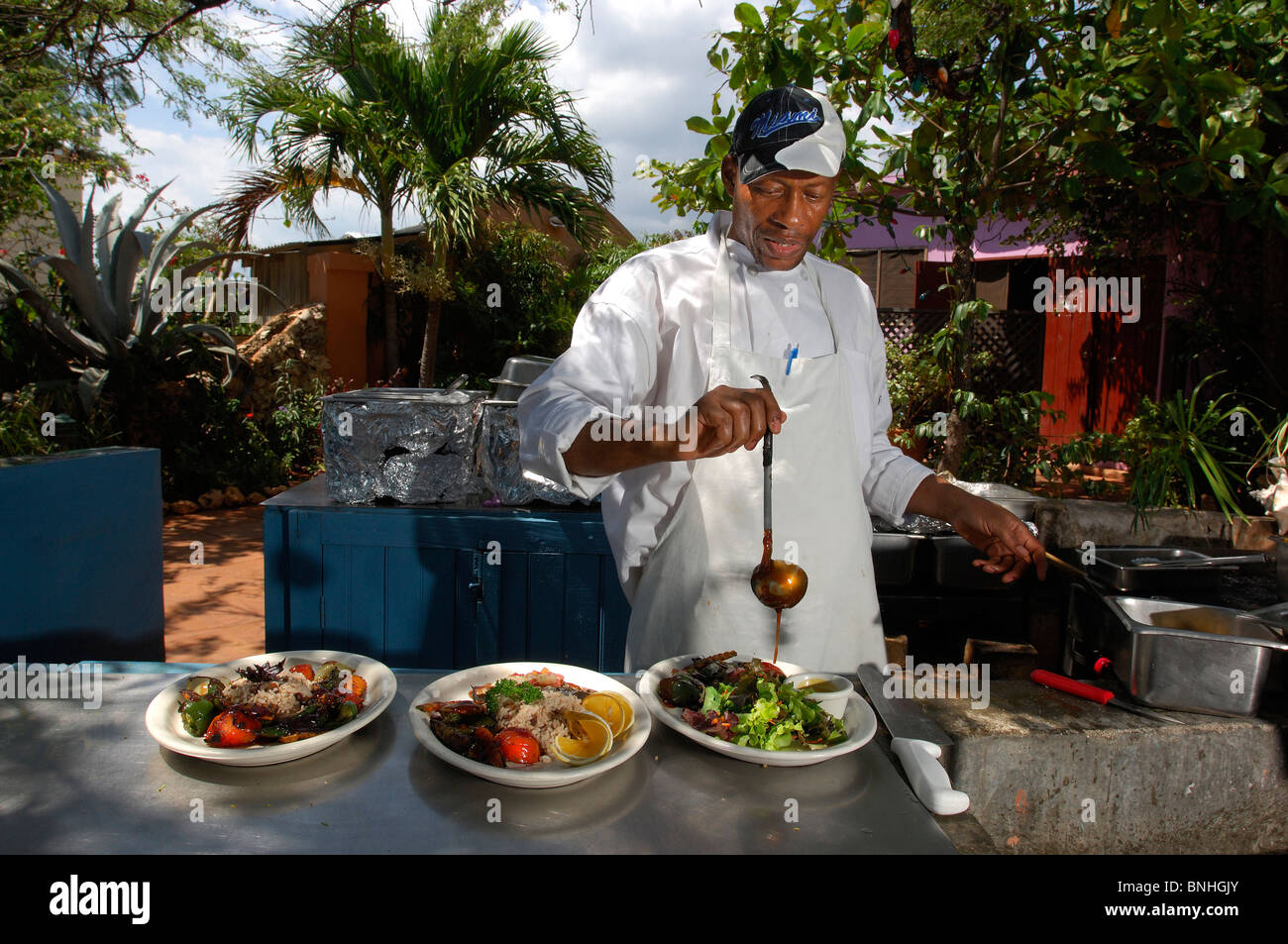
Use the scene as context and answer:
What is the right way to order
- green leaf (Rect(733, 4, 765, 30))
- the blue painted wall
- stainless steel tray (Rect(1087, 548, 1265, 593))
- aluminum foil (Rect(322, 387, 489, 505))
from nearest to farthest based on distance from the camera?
the blue painted wall → stainless steel tray (Rect(1087, 548, 1265, 593)) → aluminum foil (Rect(322, 387, 489, 505)) → green leaf (Rect(733, 4, 765, 30))

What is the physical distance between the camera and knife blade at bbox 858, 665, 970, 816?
1233mm

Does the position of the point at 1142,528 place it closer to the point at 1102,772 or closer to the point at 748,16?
the point at 1102,772

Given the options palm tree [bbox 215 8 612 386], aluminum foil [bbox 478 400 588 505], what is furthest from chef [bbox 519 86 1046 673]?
palm tree [bbox 215 8 612 386]

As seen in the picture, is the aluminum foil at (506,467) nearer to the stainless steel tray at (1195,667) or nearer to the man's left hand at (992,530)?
the man's left hand at (992,530)

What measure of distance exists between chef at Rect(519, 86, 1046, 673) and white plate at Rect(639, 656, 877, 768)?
43 cm

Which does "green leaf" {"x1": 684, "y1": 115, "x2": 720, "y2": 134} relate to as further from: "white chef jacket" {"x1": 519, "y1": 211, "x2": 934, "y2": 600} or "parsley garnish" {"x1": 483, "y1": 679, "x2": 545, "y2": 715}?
"parsley garnish" {"x1": 483, "y1": 679, "x2": 545, "y2": 715}

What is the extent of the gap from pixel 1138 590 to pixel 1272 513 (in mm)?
1597

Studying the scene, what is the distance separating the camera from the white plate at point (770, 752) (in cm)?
128

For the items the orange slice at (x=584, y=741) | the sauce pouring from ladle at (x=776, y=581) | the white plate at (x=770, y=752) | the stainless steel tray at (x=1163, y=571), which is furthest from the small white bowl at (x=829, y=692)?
the stainless steel tray at (x=1163, y=571)

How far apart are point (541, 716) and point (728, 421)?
58 centimetres

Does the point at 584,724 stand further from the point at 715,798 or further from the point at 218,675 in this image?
the point at 218,675

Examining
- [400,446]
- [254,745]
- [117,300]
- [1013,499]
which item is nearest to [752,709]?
[254,745]

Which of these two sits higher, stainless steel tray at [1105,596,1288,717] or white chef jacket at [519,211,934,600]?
white chef jacket at [519,211,934,600]

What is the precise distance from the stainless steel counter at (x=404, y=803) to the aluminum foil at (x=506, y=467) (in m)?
1.87
